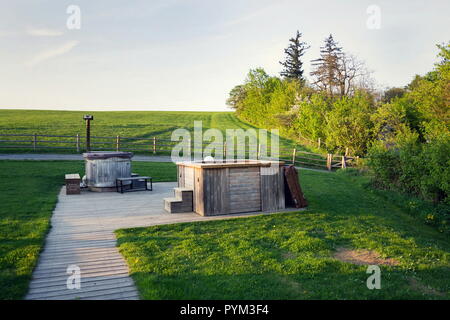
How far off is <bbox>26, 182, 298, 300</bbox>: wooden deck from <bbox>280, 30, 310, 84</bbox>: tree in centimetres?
5034

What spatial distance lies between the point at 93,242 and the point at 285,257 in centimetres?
358

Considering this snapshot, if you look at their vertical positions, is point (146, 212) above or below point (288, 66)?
below

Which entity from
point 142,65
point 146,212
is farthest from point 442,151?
point 142,65

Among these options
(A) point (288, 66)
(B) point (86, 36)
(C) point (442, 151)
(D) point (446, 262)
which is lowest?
(D) point (446, 262)

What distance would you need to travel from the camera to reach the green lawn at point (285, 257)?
4.67m

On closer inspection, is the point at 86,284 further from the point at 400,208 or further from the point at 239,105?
the point at 239,105

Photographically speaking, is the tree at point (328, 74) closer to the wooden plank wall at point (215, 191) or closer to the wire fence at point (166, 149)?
the wire fence at point (166, 149)

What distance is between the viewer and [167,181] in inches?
604

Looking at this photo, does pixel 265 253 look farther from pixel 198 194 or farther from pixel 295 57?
pixel 295 57

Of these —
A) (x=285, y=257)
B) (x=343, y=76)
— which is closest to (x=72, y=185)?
(x=285, y=257)

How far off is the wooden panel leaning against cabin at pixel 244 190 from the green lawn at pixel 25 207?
440 centimetres

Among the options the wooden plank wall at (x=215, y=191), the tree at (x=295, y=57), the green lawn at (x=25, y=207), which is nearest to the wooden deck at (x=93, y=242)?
the green lawn at (x=25, y=207)

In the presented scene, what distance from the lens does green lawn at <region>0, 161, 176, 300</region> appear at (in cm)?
499
